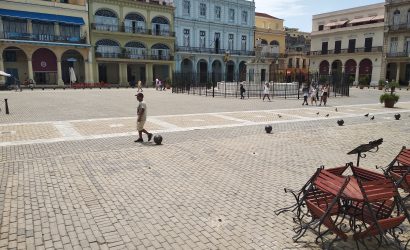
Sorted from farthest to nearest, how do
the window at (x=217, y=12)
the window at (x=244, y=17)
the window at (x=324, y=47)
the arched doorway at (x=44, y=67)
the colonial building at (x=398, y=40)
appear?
the window at (x=324, y=47)
the window at (x=244, y=17)
the window at (x=217, y=12)
the colonial building at (x=398, y=40)
the arched doorway at (x=44, y=67)

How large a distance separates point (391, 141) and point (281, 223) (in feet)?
23.9

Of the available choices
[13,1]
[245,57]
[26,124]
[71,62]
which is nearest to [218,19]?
[245,57]

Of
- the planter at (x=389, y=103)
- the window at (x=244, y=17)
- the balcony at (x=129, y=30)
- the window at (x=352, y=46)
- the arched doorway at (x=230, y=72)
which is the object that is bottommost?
the planter at (x=389, y=103)

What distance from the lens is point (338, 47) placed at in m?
54.5

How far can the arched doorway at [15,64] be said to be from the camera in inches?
1503

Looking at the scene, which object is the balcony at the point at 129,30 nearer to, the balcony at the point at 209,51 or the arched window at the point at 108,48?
the arched window at the point at 108,48

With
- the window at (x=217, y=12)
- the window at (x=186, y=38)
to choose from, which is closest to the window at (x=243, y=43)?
the window at (x=217, y=12)

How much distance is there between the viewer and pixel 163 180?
6398 millimetres

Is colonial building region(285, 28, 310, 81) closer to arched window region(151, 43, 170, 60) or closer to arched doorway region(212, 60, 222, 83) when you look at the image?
arched doorway region(212, 60, 222, 83)

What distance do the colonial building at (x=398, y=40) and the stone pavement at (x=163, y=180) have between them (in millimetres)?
39756

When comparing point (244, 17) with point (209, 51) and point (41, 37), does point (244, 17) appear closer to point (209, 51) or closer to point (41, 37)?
point (209, 51)

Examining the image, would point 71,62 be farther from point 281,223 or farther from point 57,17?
point 281,223

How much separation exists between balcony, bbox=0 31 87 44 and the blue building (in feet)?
46.3

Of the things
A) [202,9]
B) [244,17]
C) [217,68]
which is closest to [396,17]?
[244,17]
